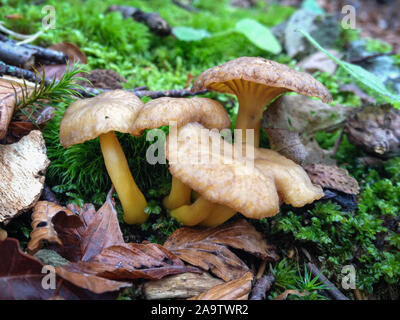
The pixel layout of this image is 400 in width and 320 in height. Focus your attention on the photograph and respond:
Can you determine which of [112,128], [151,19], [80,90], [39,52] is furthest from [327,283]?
[151,19]

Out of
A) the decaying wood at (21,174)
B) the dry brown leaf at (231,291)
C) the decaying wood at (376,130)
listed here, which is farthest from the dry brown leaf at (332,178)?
the decaying wood at (21,174)

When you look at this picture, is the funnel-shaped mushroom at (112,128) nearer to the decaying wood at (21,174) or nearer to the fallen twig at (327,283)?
the decaying wood at (21,174)

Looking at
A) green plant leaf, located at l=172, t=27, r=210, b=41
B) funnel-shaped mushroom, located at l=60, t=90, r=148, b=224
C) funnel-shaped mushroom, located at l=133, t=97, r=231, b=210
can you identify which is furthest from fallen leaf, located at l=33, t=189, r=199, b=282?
green plant leaf, located at l=172, t=27, r=210, b=41

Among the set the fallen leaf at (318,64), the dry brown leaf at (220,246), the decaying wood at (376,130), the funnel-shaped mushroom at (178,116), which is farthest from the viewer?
the fallen leaf at (318,64)

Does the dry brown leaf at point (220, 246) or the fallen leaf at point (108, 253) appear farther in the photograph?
the dry brown leaf at point (220, 246)

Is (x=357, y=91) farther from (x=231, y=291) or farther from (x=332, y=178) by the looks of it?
(x=231, y=291)

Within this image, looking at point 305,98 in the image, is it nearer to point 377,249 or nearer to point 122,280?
point 377,249
